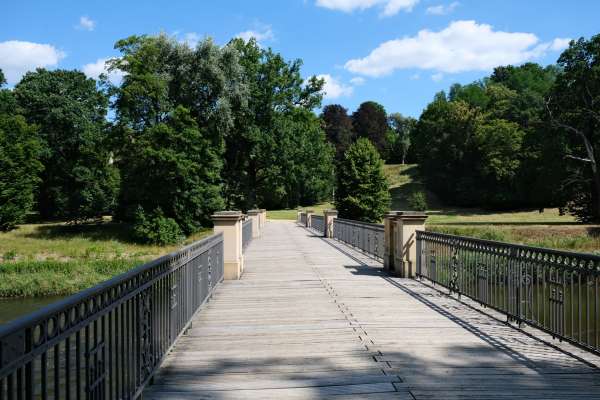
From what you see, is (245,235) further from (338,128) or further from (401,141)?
(401,141)

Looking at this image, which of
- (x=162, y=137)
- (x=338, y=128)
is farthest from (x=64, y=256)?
(x=338, y=128)

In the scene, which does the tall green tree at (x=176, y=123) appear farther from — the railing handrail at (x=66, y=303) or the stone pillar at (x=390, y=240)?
the railing handrail at (x=66, y=303)

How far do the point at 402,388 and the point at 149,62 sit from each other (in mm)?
41016

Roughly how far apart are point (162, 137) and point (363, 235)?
26.0 m

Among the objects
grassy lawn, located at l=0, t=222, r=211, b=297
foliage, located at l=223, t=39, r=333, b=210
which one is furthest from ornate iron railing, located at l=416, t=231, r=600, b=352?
foliage, located at l=223, t=39, r=333, b=210

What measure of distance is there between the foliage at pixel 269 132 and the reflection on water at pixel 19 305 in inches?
870

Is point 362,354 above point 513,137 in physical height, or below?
below

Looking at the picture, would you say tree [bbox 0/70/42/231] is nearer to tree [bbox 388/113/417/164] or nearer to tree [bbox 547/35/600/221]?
tree [bbox 547/35/600/221]

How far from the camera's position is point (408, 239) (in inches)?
455

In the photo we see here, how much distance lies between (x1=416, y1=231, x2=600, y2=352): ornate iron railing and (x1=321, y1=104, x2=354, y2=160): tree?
85.0m

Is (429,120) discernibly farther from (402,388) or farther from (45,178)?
(402,388)

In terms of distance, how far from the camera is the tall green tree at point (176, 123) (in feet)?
133

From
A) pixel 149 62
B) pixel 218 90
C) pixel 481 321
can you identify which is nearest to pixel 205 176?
pixel 218 90

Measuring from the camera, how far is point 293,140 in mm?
47312
